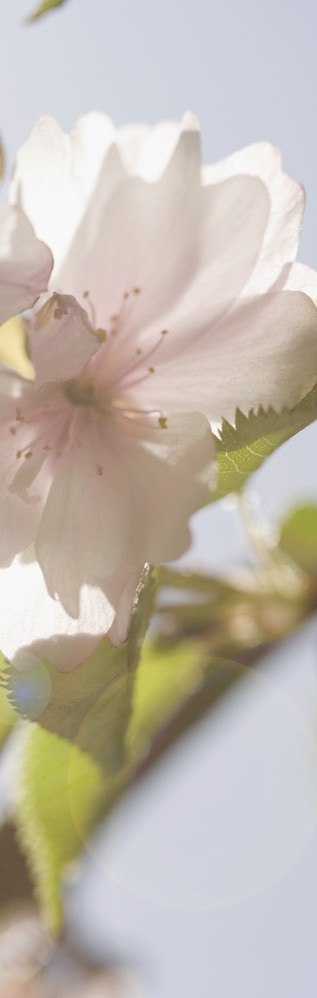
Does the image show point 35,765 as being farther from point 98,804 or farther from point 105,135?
point 105,135

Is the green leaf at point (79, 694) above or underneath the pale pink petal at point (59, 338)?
underneath

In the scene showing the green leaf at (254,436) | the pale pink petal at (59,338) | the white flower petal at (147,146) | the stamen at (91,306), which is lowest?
the green leaf at (254,436)

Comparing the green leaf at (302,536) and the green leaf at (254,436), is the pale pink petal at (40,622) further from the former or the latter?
the green leaf at (302,536)

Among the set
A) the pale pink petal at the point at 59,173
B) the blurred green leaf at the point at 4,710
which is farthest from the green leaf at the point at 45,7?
the blurred green leaf at the point at 4,710

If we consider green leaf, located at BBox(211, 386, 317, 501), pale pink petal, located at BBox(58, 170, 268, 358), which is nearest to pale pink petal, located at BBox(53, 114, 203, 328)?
pale pink petal, located at BBox(58, 170, 268, 358)

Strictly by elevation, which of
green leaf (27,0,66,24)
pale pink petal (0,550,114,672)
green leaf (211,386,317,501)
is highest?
green leaf (27,0,66,24)

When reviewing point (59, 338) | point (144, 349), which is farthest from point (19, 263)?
point (144, 349)

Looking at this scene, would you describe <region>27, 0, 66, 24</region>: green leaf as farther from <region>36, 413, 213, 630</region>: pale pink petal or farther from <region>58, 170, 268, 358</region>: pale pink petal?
<region>36, 413, 213, 630</region>: pale pink petal
